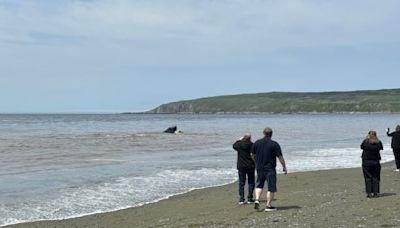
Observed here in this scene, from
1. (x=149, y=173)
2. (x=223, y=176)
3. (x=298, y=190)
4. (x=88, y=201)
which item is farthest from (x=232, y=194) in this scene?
(x=149, y=173)

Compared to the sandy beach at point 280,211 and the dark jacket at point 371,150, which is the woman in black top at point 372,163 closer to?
the dark jacket at point 371,150

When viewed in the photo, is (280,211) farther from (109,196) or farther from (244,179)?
(109,196)

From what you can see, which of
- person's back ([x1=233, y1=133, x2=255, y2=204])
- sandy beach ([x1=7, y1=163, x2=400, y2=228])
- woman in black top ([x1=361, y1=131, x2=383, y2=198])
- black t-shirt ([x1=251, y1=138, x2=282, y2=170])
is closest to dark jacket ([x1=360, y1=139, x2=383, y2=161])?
woman in black top ([x1=361, y1=131, x2=383, y2=198])

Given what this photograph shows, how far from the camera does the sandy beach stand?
1125 cm

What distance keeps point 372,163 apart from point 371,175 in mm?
291

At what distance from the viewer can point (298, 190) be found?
16844 mm

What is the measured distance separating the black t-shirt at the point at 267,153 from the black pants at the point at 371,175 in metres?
3.02

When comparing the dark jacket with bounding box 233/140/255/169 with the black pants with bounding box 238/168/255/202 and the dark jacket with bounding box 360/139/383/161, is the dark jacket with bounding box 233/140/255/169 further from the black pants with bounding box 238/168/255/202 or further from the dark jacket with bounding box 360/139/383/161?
the dark jacket with bounding box 360/139/383/161

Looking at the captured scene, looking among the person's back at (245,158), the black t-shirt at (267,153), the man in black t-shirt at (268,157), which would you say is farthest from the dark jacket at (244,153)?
the black t-shirt at (267,153)

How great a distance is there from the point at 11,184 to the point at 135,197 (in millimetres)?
5211

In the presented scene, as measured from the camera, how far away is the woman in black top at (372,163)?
14.2m

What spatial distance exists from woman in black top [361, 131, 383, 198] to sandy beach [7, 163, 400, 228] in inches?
12.5

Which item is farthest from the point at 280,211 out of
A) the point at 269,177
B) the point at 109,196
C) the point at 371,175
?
the point at 109,196

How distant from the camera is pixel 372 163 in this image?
47.0 ft
